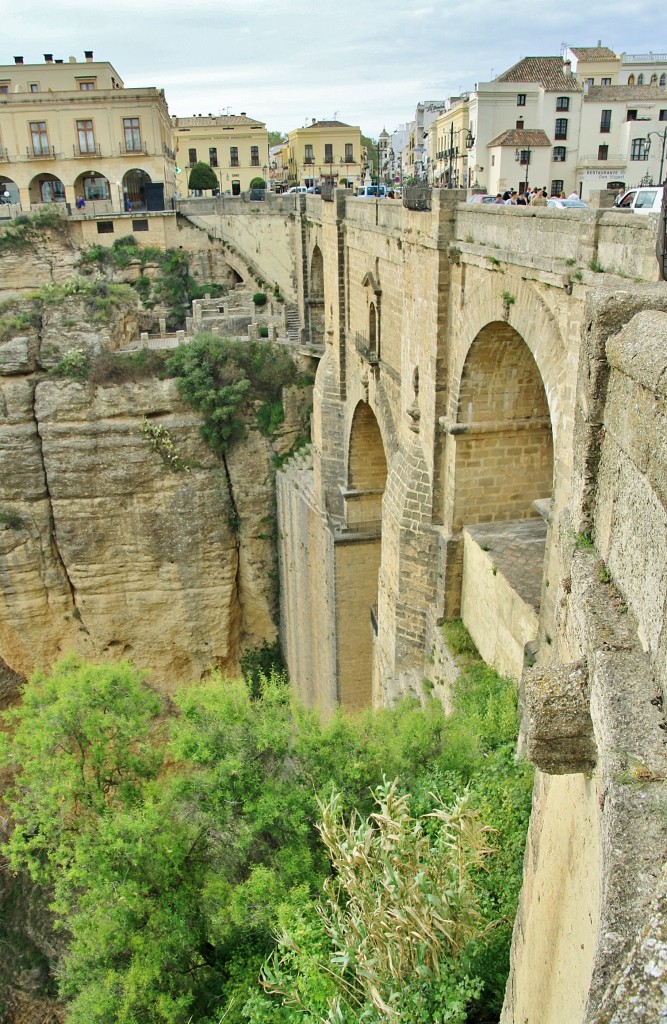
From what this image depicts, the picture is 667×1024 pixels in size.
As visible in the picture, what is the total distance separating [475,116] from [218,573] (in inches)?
978

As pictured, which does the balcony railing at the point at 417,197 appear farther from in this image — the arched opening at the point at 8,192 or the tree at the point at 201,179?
the tree at the point at 201,179

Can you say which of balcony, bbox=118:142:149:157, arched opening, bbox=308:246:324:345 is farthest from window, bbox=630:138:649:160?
balcony, bbox=118:142:149:157

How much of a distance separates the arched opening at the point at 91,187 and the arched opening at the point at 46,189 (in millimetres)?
930

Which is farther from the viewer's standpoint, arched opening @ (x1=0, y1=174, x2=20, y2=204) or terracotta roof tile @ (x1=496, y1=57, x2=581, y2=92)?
arched opening @ (x1=0, y1=174, x2=20, y2=204)

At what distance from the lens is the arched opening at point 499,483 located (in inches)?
376

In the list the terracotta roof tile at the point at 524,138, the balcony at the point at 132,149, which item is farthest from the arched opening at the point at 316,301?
the balcony at the point at 132,149

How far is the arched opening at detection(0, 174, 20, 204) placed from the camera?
114 ft

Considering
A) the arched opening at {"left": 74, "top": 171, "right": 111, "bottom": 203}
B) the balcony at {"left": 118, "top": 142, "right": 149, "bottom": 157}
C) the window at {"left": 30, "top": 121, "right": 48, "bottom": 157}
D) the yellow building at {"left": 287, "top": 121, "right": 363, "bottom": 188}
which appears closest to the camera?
the window at {"left": 30, "top": 121, "right": 48, "bottom": 157}

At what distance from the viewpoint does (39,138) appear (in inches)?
1293

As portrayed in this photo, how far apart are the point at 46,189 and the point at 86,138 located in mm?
4509

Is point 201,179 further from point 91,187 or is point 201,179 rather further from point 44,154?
point 44,154

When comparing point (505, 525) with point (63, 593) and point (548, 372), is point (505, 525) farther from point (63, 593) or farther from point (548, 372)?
point (63, 593)

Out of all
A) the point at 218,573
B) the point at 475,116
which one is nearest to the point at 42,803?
the point at 218,573

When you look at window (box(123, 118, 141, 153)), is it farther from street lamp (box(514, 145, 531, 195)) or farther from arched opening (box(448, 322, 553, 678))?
arched opening (box(448, 322, 553, 678))
